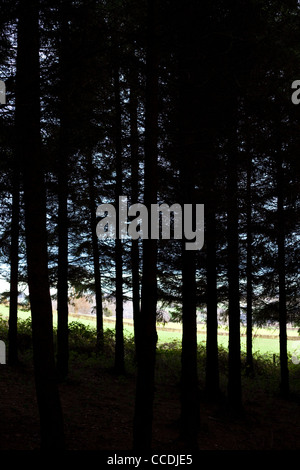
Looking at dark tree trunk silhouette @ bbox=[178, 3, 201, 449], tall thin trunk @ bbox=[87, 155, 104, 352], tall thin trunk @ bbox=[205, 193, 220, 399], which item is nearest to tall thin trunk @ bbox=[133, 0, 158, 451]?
dark tree trunk silhouette @ bbox=[178, 3, 201, 449]

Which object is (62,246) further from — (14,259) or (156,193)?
(156,193)

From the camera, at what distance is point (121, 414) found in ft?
33.9

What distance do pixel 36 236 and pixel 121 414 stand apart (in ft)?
20.8

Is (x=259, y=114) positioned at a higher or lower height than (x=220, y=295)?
higher

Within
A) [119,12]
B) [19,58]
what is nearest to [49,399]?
[19,58]

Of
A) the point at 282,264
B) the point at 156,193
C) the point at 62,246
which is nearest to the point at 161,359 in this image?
the point at 282,264

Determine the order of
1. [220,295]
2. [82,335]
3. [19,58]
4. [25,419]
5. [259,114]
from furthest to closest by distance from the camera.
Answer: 1. [82,335]
2. [220,295]
3. [259,114]
4. [25,419]
5. [19,58]

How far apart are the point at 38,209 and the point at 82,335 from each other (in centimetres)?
1621

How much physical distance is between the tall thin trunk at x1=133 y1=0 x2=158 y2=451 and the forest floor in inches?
69.6

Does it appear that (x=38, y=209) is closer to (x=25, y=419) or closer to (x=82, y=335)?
(x=25, y=419)

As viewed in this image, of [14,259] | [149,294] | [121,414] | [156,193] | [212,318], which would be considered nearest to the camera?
[149,294]

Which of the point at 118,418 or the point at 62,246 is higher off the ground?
the point at 62,246

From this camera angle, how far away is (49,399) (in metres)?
6.34

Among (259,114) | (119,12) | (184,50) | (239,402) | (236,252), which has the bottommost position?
(239,402)
